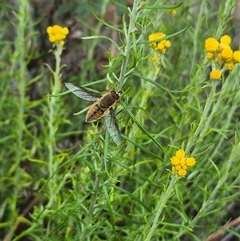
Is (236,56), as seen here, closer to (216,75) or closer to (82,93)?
(216,75)

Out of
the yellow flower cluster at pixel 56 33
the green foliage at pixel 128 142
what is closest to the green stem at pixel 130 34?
the green foliage at pixel 128 142

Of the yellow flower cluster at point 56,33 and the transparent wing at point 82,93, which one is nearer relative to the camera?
the transparent wing at point 82,93

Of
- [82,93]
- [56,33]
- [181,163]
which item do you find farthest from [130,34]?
[56,33]

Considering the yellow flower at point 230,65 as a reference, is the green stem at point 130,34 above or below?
above

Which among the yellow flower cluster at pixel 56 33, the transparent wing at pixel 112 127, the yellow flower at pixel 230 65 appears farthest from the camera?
the yellow flower cluster at pixel 56 33

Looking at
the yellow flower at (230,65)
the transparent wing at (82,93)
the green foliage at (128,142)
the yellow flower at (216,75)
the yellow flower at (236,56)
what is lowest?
the green foliage at (128,142)

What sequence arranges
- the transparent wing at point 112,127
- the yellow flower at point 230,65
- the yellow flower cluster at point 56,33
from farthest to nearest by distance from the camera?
the yellow flower cluster at point 56,33, the yellow flower at point 230,65, the transparent wing at point 112,127

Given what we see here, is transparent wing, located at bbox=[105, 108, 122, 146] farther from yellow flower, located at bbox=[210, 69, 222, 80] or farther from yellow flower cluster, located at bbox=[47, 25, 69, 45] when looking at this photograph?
yellow flower cluster, located at bbox=[47, 25, 69, 45]

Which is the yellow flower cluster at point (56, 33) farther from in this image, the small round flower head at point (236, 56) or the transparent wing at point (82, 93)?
the small round flower head at point (236, 56)
